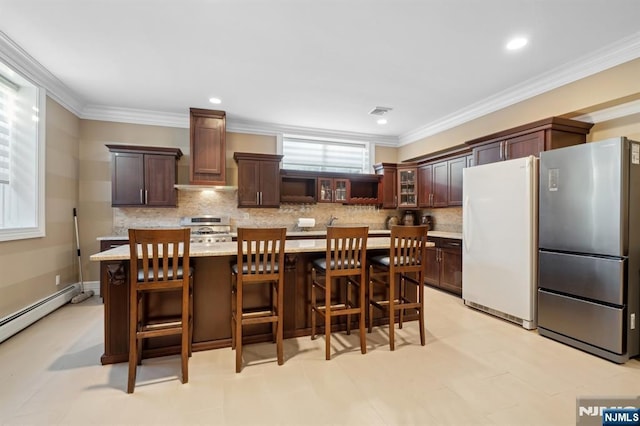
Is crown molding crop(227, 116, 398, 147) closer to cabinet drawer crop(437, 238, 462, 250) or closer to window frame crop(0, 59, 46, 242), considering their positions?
window frame crop(0, 59, 46, 242)

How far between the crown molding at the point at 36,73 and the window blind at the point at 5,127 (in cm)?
24

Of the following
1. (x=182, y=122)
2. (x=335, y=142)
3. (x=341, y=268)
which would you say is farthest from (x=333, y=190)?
(x=341, y=268)

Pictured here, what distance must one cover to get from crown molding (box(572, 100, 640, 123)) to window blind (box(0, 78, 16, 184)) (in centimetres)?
632

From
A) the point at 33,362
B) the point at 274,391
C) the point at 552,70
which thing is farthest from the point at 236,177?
the point at 552,70

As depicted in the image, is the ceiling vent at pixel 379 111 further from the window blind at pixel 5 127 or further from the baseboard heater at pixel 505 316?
the window blind at pixel 5 127

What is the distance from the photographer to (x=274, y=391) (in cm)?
202

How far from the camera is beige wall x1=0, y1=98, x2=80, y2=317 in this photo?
2998 mm

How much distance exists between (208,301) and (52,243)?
2618 millimetres

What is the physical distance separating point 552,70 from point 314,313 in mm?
3696

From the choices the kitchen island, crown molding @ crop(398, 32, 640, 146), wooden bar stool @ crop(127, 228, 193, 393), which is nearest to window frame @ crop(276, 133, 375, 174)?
crown molding @ crop(398, 32, 640, 146)

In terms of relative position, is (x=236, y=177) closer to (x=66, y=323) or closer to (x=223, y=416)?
(x=66, y=323)

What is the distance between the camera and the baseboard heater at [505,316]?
3117mm

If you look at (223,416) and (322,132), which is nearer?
(223,416)

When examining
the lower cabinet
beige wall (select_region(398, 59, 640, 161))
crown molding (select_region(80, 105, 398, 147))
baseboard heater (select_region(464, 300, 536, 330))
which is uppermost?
crown molding (select_region(80, 105, 398, 147))
